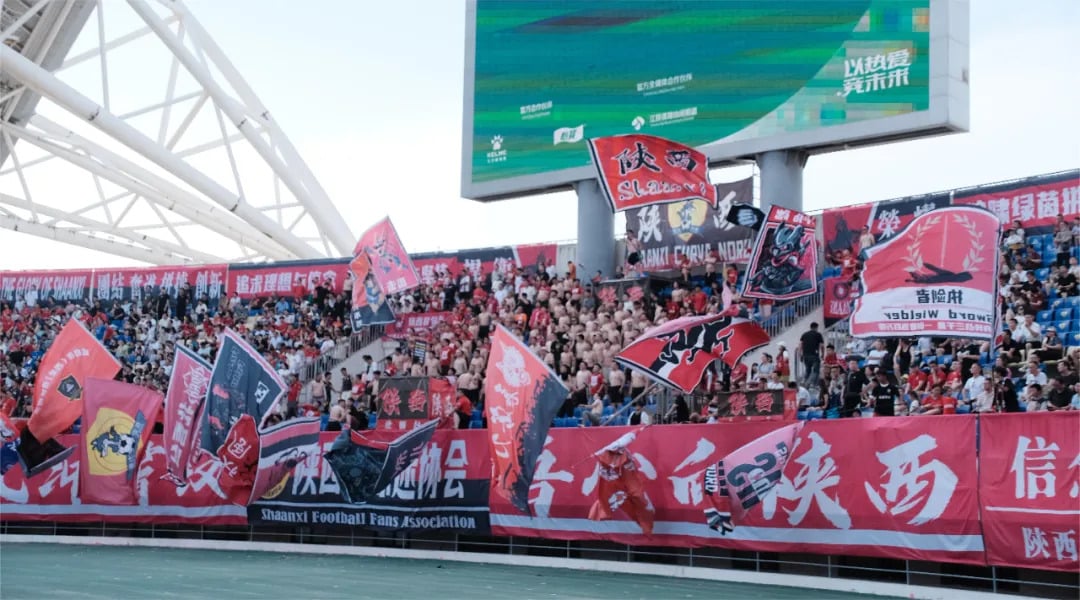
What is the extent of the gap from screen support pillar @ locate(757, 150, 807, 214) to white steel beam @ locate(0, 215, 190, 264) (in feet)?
66.1

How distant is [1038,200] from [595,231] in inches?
375

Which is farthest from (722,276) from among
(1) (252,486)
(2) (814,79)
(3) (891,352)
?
(1) (252,486)

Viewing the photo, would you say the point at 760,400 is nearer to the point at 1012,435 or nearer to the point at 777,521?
the point at 777,521

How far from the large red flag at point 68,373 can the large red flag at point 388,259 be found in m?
5.68

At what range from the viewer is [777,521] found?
63.4ft

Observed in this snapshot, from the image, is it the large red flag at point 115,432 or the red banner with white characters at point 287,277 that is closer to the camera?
the large red flag at point 115,432

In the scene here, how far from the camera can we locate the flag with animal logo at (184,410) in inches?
1016

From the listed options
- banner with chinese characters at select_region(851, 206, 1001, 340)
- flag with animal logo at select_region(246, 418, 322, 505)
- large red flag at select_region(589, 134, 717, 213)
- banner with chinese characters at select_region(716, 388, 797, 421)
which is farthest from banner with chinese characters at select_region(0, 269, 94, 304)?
banner with chinese characters at select_region(851, 206, 1001, 340)

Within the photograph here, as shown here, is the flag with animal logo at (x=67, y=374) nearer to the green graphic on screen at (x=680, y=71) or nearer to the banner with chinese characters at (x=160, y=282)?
the banner with chinese characters at (x=160, y=282)

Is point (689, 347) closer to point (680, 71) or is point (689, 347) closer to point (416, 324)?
point (680, 71)

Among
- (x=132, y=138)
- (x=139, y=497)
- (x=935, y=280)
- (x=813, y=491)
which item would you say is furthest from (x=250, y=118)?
(x=935, y=280)

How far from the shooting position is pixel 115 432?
26.9 metres

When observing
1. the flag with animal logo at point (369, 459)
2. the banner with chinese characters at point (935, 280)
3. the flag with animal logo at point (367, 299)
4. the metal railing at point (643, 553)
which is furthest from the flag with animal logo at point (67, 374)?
the banner with chinese characters at point (935, 280)

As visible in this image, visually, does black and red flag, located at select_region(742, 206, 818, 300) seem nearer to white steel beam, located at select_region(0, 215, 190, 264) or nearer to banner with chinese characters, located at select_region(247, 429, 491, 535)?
banner with chinese characters, located at select_region(247, 429, 491, 535)
